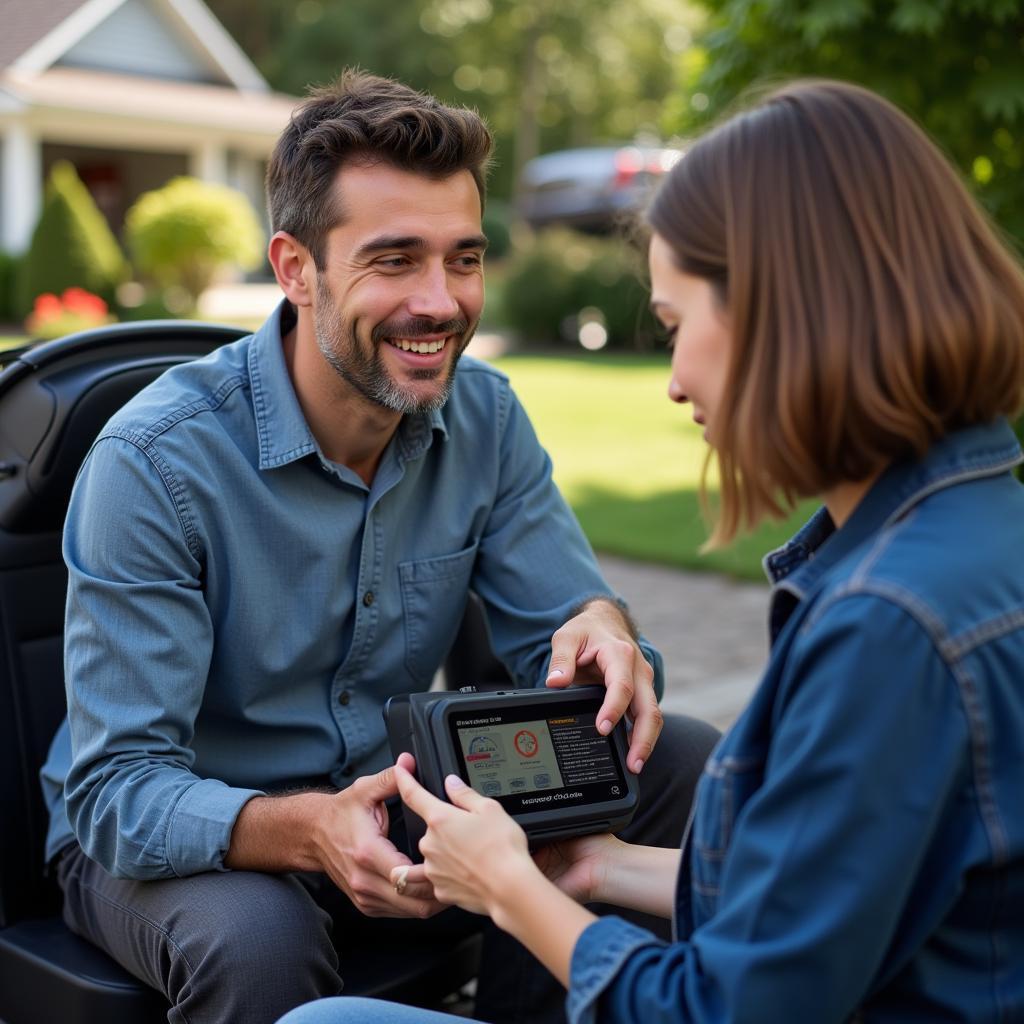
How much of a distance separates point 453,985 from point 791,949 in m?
1.38

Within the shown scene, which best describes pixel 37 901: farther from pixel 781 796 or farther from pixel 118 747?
pixel 781 796

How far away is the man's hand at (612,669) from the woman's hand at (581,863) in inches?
6.0

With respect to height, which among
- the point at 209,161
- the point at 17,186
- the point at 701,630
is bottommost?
the point at 209,161

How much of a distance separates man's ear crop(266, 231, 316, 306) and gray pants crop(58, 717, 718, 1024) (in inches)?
42.4

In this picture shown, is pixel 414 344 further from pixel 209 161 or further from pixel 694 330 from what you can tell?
pixel 209 161

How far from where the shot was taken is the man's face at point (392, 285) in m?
2.51

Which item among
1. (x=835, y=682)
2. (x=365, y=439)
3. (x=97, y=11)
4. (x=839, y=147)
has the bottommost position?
(x=97, y=11)

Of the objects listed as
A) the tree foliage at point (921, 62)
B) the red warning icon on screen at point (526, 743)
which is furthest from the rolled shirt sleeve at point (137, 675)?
the tree foliage at point (921, 62)

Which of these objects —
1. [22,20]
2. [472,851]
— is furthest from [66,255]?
[472,851]

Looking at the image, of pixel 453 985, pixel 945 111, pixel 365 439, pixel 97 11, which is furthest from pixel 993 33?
pixel 97 11

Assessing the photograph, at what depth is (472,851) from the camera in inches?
61.5

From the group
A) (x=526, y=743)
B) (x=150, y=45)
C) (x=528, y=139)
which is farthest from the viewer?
(x=528, y=139)

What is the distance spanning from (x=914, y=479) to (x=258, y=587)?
1328 mm

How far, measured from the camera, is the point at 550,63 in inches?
1535
